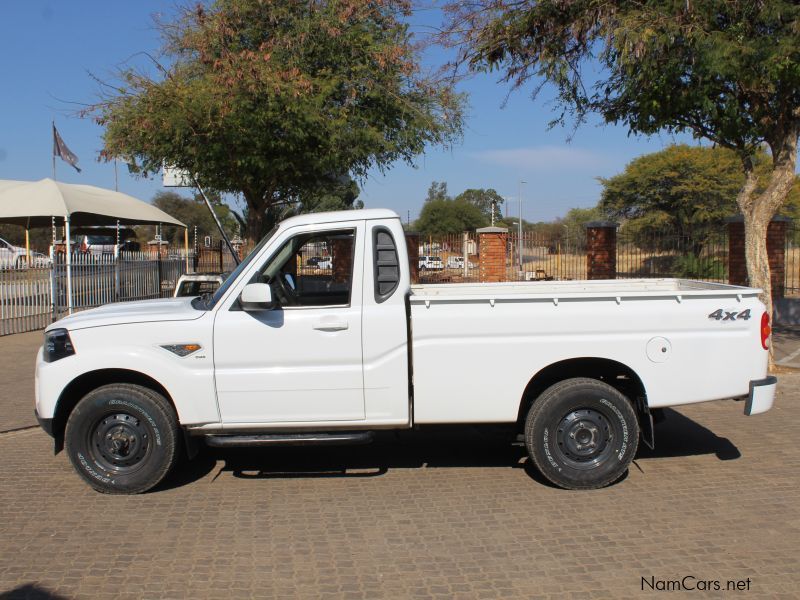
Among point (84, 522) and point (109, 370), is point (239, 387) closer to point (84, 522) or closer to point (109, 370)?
point (109, 370)

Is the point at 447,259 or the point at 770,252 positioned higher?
the point at 447,259

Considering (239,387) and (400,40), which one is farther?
(400,40)

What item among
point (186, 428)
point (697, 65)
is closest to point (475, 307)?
point (186, 428)

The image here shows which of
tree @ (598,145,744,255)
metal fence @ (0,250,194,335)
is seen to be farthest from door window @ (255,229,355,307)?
tree @ (598,145,744,255)

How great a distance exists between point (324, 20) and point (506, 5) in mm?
4039

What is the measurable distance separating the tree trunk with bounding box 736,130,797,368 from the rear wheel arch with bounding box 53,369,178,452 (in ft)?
26.1

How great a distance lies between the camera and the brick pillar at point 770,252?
55.6 feet

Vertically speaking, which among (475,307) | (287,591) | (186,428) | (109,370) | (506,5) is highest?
(506,5)

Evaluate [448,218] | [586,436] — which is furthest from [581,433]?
[448,218]

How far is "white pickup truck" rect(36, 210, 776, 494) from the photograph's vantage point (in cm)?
560

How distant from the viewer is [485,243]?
21.2 metres

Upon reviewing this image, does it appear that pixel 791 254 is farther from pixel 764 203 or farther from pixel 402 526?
pixel 402 526

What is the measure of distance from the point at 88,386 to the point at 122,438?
0.55m

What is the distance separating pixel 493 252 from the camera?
21156 millimetres
